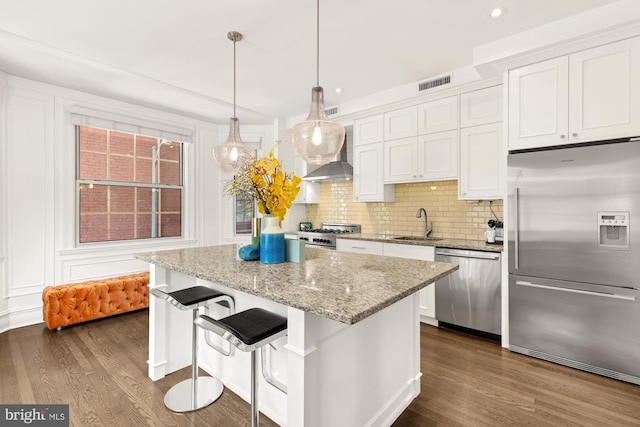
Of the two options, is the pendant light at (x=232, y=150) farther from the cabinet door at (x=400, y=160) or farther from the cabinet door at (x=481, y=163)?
the cabinet door at (x=481, y=163)

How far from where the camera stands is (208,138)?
16.6 feet

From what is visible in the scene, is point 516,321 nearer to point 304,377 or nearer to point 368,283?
point 368,283

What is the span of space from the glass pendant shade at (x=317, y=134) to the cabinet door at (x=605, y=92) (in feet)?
6.60

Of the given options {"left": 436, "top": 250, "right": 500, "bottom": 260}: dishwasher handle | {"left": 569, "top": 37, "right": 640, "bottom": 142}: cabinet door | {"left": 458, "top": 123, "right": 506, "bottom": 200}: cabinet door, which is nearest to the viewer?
{"left": 569, "top": 37, "right": 640, "bottom": 142}: cabinet door

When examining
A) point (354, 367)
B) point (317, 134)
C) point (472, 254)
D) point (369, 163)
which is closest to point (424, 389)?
point (354, 367)

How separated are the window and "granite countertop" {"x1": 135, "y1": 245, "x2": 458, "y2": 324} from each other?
8.03 feet

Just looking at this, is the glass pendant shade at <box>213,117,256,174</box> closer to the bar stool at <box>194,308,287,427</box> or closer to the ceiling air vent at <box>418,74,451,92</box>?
the bar stool at <box>194,308,287,427</box>

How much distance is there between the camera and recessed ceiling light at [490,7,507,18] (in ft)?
7.70

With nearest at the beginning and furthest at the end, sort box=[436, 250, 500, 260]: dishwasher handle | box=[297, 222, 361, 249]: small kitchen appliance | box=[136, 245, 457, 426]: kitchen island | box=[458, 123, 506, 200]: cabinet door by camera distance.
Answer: box=[136, 245, 457, 426]: kitchen island
box=[436, 250, 500, 260]: dishwasher handle
box=[458, 123, 506, 200]: cabinet door
box=[297, 222, 361, 249]: small kitchen appliance

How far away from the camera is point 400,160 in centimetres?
395

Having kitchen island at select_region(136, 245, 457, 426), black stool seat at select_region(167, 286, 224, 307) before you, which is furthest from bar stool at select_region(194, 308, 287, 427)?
black stool seat at select_region(167, 286, 224, 307)

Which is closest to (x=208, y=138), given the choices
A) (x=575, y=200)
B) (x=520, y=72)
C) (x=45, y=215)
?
(x=45, y=215)

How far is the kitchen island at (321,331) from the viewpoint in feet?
4.25

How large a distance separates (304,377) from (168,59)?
3.25 meters
